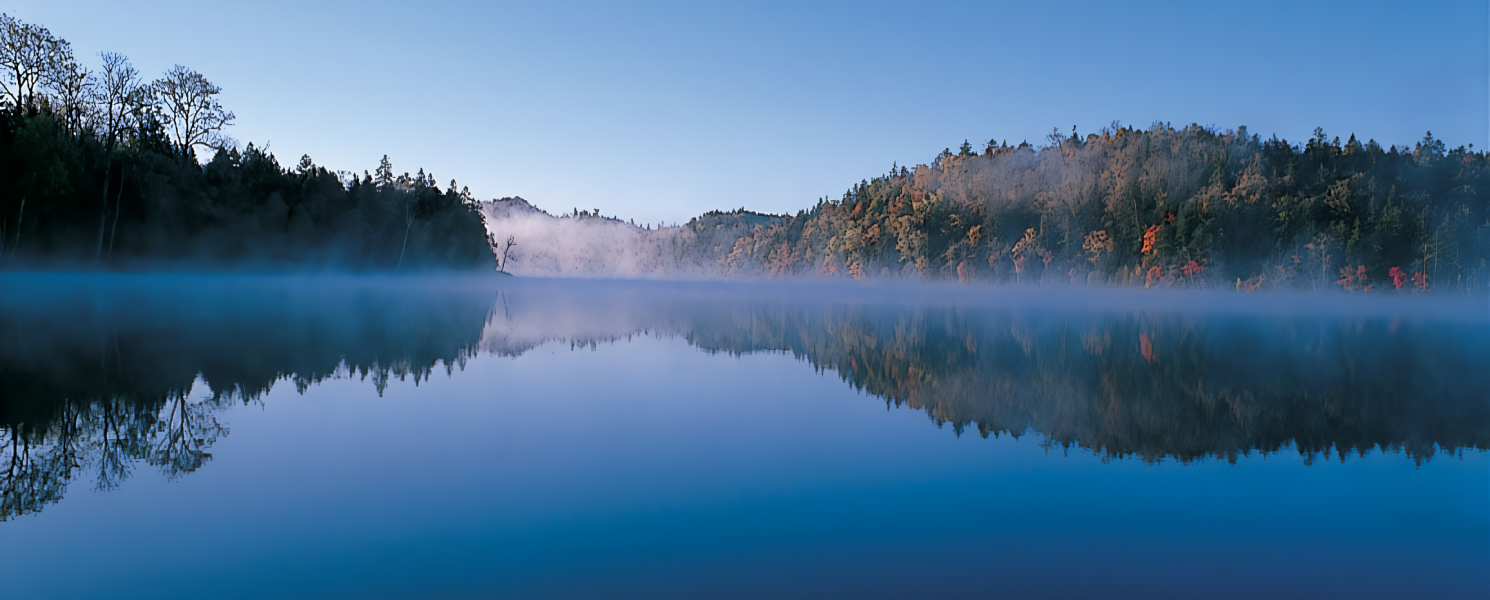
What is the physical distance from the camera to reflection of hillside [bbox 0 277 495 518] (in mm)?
6039

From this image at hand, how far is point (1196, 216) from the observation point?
73312mm

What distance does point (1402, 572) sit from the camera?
4.60 m

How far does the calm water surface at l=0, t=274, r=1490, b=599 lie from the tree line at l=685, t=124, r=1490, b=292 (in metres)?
67.7

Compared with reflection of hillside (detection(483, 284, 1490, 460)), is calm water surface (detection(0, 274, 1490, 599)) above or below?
below

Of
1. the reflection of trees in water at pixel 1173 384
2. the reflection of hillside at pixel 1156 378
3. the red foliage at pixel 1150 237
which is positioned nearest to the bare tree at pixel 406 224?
the reflection of hillside at pixel 1156 378

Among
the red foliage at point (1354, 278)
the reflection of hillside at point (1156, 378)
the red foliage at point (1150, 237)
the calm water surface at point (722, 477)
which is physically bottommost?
the calm water surface at point (722, 477)

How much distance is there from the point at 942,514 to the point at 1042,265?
87023 millimetres

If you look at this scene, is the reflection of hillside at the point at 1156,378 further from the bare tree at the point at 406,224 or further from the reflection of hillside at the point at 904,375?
the bare tree at the point at 406,224

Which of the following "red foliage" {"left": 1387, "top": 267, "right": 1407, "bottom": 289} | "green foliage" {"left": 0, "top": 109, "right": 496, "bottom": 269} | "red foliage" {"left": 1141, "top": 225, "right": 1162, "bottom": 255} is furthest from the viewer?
"red foliage" {"left": 1141, "top": 225, "right": 1162, "bottom": 255}

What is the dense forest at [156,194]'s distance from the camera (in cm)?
3756

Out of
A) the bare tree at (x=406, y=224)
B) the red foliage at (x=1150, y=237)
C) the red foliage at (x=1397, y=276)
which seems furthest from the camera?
the red foliage at (x=1150, y=237)

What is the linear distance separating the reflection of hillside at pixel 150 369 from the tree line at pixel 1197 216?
7417cm

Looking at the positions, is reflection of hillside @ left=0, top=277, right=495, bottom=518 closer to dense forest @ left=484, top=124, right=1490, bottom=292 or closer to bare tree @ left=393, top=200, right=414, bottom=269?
bare tree @ left=393, top=200, right=414, bottom=269

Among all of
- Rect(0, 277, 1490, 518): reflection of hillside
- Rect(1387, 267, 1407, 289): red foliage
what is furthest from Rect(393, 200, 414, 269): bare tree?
Rect(1387, 267, 1407, 289): red foliage
